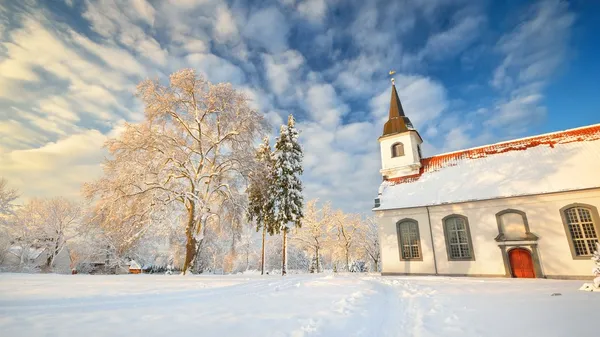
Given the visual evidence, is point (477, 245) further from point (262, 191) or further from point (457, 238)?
point (262, 191)

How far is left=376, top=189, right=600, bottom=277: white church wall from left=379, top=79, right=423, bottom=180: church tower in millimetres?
5109

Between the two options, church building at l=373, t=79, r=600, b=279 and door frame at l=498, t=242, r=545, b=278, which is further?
door frame at l=498, t=242, r=545, b=278

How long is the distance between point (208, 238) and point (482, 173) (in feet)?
90.6

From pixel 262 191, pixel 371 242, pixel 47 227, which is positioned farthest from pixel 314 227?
pixel 47 227

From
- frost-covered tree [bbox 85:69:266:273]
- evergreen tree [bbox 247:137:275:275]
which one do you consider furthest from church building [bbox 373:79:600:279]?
frost-covered tree [bbox 85:69:266:273]

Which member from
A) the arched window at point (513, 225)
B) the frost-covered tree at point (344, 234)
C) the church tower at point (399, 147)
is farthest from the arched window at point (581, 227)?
the frost-covered tree at point (344, 234)

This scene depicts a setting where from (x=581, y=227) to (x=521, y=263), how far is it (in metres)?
3.94

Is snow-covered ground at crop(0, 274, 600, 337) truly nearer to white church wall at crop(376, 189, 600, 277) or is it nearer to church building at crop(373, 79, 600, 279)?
white church wall at crop(376, 189, 600, 277)

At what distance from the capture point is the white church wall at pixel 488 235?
54.4 ft

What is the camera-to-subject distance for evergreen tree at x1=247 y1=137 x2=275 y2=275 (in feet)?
58.8

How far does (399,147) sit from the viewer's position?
1054 inches

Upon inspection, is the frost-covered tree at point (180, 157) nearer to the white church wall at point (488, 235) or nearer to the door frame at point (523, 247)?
the white church wall at point (488, 235)

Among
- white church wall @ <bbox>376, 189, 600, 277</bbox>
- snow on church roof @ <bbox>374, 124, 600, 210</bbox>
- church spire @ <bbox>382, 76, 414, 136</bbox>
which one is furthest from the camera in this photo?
church spire @ <bbox>382, 76, 414, 136</bbox>

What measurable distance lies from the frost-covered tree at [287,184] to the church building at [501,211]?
7607 mm
